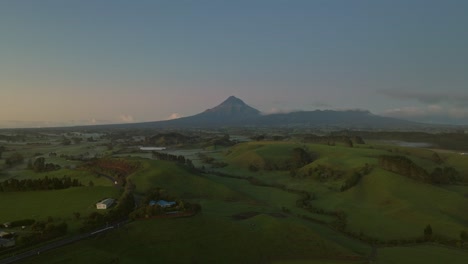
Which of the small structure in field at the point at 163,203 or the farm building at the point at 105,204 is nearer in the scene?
the farm building at the point at 105,204

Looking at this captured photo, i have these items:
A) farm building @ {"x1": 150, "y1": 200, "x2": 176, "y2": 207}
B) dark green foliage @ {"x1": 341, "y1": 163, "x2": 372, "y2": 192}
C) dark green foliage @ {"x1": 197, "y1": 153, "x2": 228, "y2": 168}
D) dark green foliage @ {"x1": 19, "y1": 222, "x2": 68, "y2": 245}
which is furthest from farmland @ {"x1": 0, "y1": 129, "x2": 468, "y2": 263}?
dark green foliage @ {"x1": 197, "y1": 153, "x2": 228, "y2": 168}

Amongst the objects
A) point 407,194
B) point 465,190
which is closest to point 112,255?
point 407,194

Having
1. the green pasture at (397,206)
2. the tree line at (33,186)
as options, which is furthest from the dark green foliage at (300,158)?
the tree line at (33,186)

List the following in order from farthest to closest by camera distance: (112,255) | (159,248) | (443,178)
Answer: (443,178), (159,248), (112,255)

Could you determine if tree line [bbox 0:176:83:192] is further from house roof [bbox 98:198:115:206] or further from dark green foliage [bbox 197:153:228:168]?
dark green foliage [bbox 197:153:228:168]

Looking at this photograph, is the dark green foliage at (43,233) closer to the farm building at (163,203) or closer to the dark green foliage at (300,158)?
the farm building at (163,203)

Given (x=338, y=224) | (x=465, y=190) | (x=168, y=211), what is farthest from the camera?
(x=465, y=190)

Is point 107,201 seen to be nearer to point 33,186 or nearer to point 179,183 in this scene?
point 33,186

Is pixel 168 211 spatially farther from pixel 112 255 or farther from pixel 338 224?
pixel 338 224
